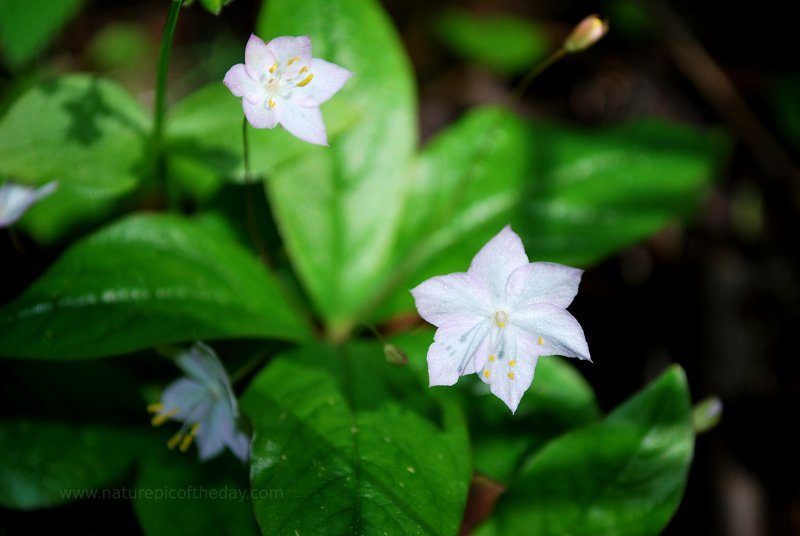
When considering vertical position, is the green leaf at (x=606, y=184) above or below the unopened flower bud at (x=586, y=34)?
below

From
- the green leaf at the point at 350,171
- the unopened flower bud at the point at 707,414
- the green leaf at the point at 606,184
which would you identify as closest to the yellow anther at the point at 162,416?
the green leaf at the point at 350,171

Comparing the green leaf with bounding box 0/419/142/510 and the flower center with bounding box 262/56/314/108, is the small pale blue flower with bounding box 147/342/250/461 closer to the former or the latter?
the green leaf with bounding box 0/419/142/510

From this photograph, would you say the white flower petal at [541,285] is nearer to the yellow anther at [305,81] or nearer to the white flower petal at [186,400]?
the yellow anther at [305,81]

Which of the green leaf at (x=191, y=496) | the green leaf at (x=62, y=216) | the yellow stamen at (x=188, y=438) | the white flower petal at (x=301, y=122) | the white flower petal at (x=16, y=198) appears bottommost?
the green leaf at (x=191, y=496)

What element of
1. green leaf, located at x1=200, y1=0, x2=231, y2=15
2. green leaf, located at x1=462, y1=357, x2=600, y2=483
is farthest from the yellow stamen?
green leaf, located at x1=200, y1=0, x2=231, y2=15

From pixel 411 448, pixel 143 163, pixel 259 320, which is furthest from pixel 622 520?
pixel 143 163
